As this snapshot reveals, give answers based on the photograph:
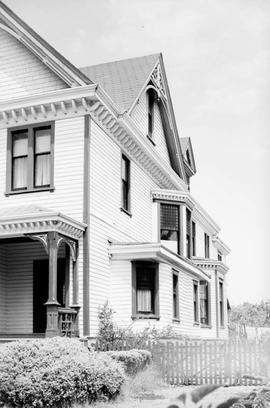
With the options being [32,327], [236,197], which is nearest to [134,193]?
[32,327]

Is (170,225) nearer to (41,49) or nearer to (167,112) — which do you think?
(167,112)

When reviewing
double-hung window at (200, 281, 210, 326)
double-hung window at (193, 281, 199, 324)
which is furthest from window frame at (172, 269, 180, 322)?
double-hung window at (200, 281, 210, 326)

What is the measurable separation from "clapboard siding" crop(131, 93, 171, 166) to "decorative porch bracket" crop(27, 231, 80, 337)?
20.9 feet

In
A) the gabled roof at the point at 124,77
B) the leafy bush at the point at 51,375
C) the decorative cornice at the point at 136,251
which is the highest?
the gabled roof at the point at 124,77

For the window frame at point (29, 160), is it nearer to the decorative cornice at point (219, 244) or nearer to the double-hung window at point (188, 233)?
the double-hung window at point (188, 233)

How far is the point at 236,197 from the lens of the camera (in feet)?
14.5

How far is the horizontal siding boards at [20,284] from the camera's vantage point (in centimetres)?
1755

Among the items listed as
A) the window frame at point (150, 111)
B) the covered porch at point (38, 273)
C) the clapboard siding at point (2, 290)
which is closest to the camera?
the covered porch at point (38, 273)

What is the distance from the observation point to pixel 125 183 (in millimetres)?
19469

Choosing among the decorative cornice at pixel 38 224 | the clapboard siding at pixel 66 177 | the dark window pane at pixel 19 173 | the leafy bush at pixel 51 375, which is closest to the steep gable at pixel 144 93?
the clapboard siding at pixel 66 177

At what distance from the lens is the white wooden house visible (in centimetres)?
1548

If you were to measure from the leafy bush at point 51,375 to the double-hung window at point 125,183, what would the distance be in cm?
922

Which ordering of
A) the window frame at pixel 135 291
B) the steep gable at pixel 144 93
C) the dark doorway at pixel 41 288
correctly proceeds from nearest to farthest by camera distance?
the dark doorway at pixel 41 288
the window frame at pixel 135 291
the steep gable at pixel 144 93

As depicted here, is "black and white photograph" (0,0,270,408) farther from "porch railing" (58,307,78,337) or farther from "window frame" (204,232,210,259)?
"window frame" (204,232,210,259)
